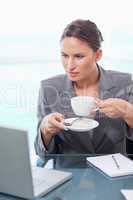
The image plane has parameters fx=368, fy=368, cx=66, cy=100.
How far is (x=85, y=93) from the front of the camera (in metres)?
1.97

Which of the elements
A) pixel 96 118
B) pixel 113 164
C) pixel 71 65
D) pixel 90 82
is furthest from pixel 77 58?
pixel 113 164

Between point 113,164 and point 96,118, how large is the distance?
0.50 meters

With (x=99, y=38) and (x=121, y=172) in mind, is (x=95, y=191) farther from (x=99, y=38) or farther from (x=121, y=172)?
(x=99, y=38)

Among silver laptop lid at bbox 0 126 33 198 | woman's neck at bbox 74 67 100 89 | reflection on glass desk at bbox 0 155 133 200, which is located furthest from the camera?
woman's neck at bbox 74 67 100 89

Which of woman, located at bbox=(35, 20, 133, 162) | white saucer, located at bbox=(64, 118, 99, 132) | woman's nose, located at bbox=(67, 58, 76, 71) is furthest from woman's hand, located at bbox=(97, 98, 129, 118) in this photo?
woman's nose, located at bbox=(67, 58, 76, 71)

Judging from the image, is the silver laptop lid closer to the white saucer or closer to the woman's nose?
the white saucer

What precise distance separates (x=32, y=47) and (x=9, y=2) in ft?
1.15

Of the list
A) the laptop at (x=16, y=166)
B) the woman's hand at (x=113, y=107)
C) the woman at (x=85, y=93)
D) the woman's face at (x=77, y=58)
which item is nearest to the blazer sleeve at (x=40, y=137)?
the woman at (x=85, y=93)

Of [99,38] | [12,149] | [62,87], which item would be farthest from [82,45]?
[12,149]

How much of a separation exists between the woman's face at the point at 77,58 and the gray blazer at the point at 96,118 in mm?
82

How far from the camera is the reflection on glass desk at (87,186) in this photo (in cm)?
117

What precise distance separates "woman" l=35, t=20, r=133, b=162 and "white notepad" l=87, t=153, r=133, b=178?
0.28 meters

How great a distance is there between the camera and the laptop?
3.43 ft

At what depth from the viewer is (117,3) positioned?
2.53 m
